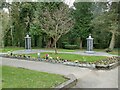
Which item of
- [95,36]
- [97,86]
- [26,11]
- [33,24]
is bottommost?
[97,86]

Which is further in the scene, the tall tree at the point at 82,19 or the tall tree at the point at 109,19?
the tall tree at the point at 82,19

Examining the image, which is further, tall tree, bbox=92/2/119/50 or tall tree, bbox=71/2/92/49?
tall tree, bbox=71/2/92/49

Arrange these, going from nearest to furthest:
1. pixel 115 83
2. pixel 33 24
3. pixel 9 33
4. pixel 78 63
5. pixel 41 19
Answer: pixel 115 83, pixel 78 63, pixel 41 19, pixel 33 24, pixel 9 33

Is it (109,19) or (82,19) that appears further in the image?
(82,19)

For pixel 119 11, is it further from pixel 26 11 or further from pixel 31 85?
pixel 31 85

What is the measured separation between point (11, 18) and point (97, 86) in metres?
15.4

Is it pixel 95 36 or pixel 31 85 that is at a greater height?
pixel 95 36

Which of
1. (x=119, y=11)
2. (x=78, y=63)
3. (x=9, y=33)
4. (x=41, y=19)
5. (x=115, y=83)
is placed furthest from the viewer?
(x=9, y=33)

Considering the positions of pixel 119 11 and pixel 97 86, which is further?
pixel 119 11

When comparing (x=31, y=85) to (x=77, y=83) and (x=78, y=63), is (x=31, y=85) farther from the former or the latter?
(x=78, y=63)

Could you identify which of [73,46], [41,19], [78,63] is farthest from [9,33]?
[78,63]

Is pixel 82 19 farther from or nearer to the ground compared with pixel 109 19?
farther from the ground

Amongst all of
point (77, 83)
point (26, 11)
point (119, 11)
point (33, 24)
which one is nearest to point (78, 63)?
point (77, 83)

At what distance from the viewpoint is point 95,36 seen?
17578mm
